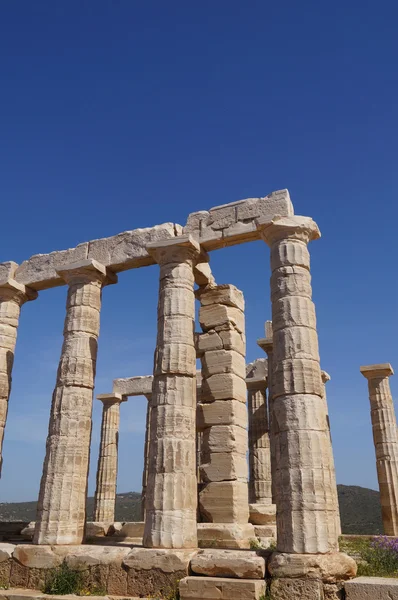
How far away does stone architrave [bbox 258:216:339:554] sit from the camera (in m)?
10.0

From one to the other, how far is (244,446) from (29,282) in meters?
8.35

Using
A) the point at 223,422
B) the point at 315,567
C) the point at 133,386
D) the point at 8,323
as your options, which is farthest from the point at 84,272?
the point at 133,386

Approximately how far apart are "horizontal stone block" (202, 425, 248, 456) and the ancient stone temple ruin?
0.10 feet

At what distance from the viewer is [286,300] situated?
39.2ft

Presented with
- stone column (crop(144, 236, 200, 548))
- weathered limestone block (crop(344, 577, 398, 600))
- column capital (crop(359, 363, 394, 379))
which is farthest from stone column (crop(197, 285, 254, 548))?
column capital (crop(359, 363, 394, 379))

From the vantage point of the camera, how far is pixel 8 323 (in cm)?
1647

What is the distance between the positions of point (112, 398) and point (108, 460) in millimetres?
3087

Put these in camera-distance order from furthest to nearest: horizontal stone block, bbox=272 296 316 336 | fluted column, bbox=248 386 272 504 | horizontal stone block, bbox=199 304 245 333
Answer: fluted column, bbox=248 386 272 504 < horizontal stone block, bbox=199 304 245 333 < horizontal stone block, bbox=272 296 316 336

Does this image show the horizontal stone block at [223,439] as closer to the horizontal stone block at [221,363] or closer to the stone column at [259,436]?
the horizontal stone block at [221,363]

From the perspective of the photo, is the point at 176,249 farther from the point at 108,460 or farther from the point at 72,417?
the point at 108,460

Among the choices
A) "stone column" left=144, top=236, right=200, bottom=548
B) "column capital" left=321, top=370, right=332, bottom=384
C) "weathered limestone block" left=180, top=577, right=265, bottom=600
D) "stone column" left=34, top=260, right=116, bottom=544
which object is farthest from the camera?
"column capital" left=321, top=370, right=332, bottom=384

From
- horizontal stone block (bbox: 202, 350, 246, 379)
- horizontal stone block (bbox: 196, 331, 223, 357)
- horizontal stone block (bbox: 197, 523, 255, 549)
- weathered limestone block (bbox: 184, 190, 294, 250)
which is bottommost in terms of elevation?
horizontal stone block (bbox: 197, 523, 255, 549)

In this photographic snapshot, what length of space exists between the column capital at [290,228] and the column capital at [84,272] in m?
4.99

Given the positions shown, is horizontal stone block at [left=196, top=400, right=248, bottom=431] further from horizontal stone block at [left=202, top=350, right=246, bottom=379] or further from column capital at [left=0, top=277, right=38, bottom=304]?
column capital at [left=0, top=277, right=38, bottom=304]
